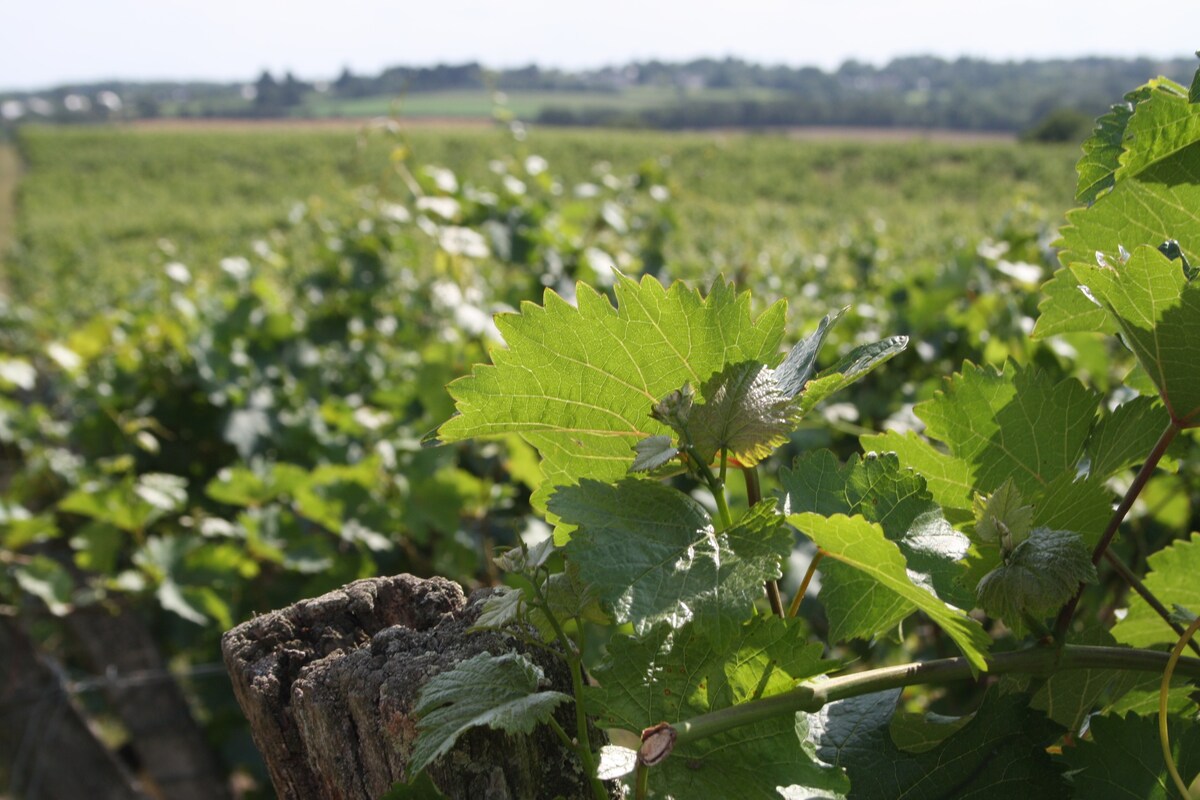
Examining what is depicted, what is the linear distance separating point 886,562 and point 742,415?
13 cm

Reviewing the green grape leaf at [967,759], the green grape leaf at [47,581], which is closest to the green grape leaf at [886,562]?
the green grape leaf at [967,759]

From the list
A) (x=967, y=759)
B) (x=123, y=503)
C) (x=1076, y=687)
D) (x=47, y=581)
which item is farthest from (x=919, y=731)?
(x=47, y=581)

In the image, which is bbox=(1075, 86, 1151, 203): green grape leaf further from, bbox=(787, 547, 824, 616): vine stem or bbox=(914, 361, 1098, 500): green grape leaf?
bbox=(787, 547, 824, 616): vine stem

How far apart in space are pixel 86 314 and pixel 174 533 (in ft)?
30.3

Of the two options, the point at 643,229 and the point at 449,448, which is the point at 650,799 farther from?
the point at 643,229

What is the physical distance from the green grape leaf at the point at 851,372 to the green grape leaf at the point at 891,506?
0.19 ft

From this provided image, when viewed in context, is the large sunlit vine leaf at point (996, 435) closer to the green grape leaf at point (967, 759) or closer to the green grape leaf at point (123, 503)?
the green grape leaf at point (967, 759)

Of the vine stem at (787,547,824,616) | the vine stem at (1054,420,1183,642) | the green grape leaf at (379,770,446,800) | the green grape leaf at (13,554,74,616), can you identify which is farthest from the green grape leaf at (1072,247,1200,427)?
the green grape leaf at (13,554,74,616)

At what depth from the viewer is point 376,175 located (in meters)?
19.1

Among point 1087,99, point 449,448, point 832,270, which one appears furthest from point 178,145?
point 449,448

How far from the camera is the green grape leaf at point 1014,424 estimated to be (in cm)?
80

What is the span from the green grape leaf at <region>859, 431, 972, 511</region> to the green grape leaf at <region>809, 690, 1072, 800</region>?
0.55 feet

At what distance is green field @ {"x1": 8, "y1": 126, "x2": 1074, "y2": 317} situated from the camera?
22.6m

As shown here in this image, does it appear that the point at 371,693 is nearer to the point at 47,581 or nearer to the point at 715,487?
the point at 715,487
